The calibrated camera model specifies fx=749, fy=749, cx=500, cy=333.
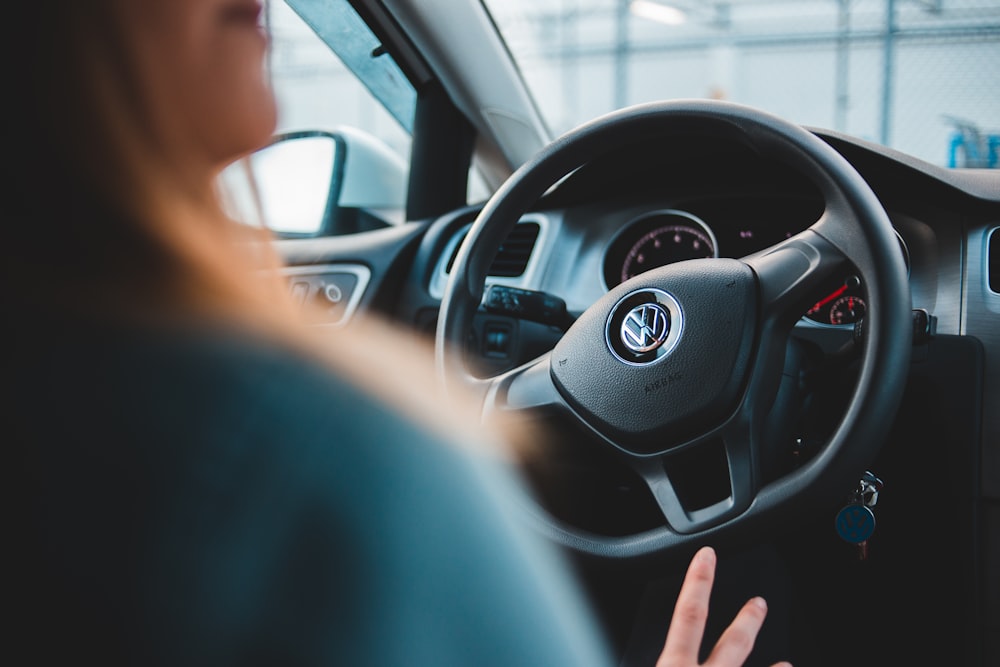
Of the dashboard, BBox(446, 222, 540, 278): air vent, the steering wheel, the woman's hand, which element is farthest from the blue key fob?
BBox(446, 222, 540, 278): air vent

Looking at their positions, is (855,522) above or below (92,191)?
below

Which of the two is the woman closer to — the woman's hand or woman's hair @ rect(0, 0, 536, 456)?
woman's hair @ rect(0, 0, 536, 456)

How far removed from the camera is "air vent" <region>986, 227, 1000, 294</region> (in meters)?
1.14

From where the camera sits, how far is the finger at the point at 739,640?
69 centimetres

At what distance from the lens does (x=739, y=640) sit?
0.70m

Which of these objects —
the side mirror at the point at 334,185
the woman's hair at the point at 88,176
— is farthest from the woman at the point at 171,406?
the side mirror at the point at 334,185

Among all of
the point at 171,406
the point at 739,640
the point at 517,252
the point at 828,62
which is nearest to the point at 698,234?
the point at 517,252

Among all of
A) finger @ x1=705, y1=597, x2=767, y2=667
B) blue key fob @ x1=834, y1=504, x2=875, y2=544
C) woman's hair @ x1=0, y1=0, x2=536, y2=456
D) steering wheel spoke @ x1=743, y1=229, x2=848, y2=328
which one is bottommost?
blue key fob @ x1=834, y1=504, x2=875, y2=544

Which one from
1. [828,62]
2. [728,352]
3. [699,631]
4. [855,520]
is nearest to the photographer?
[699,631]

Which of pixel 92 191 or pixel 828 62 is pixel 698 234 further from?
pixel 828 62

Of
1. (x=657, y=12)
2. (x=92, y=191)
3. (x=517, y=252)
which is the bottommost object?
(x=517, y=252)

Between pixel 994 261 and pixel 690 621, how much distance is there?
84cm

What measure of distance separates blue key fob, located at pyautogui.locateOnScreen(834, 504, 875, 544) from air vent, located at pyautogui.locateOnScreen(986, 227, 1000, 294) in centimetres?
40

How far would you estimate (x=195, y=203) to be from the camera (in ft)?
1.83
